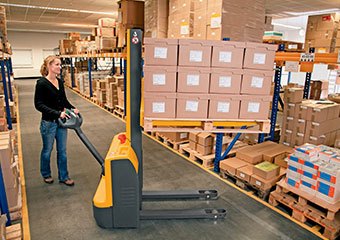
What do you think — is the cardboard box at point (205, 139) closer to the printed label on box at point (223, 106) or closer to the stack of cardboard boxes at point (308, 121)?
the stack of cardboard boxes at point (308, 121)

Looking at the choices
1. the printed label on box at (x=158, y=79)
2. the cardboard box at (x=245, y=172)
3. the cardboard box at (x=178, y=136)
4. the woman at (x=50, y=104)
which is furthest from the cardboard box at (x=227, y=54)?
the cardboard box at (x=178, y=136)

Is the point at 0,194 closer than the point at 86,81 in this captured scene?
Yes

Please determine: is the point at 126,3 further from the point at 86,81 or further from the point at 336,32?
the point at 86,81

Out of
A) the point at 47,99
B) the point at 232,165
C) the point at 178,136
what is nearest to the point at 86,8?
the point at 178,136

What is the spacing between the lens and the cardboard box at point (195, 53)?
2748mm

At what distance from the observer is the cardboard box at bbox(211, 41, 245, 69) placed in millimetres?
2795

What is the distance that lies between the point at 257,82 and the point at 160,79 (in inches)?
44.7

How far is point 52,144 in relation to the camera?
387cm

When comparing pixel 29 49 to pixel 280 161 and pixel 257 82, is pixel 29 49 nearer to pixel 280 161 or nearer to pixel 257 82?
pixel 280 161

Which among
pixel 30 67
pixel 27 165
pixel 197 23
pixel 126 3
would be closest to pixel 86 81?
pixel 126 3

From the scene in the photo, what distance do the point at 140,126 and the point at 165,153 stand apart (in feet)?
9.46

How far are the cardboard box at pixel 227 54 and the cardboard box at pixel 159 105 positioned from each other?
621 mm

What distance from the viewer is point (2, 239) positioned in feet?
7.01

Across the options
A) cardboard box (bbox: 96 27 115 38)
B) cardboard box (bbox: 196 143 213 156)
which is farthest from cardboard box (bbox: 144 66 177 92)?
cardboard box (bbox: 96 27 115 38)
